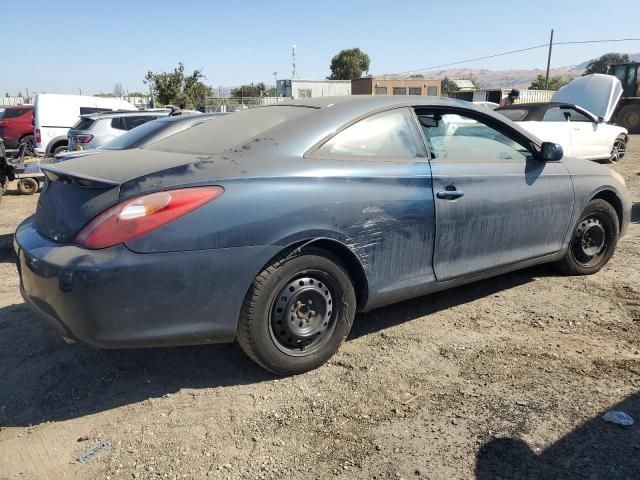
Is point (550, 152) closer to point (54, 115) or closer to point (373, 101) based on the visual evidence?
point (373, 101)

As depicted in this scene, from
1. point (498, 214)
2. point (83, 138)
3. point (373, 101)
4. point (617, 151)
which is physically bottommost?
point (617, 151)

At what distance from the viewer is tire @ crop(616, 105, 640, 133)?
23.0 meters

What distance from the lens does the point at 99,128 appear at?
10.7 m

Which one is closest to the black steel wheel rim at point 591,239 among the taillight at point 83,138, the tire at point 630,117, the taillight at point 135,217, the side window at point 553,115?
the taillight at point 135,217

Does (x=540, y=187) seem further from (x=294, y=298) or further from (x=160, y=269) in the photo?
(x=160, y=269)

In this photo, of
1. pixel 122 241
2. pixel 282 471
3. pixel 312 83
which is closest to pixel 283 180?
pixel 122 241

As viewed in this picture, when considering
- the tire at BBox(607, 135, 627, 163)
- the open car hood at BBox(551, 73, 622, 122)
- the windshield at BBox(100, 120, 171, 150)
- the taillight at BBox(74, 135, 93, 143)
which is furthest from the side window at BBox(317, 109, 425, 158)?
the open car hood at BBox(551, 73, 622, 122)

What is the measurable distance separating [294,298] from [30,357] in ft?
5.83

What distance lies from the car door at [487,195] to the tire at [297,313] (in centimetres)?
78

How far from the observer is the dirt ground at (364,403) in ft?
7.58

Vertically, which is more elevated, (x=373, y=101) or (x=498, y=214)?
(x=373, y=101)

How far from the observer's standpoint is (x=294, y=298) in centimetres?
287

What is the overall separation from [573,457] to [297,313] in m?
1.49

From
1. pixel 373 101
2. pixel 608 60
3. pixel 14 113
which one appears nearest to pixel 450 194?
pixel 373 101
